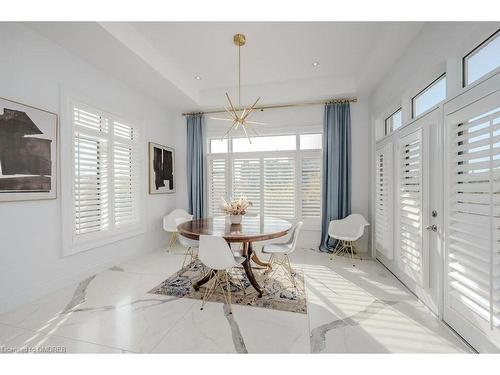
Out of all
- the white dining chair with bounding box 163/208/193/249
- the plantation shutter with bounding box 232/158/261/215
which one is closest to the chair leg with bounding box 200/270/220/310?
the white dining chair with bounding box 163/208/193/249

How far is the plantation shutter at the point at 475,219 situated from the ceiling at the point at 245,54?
4.69 feet

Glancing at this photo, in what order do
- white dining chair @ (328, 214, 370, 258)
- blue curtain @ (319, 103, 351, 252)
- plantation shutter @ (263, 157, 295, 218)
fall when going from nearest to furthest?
white dining chair @ (328, 214, 370, 258) < blue curtain @ (319, 103, 351, 252) < plantation shutter @ (263, 157, 295, 218)

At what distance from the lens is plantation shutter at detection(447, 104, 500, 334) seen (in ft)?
4.70

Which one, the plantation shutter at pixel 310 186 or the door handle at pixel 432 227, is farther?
the plantation shutter at pixel 310 186

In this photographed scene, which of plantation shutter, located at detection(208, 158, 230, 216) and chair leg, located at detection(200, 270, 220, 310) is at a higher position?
plantation shutter, located at detection(208, 158, 230, 216)

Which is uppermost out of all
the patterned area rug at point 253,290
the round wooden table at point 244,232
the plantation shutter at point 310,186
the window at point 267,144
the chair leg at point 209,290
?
the window at point 267,144

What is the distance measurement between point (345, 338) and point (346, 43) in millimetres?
3240

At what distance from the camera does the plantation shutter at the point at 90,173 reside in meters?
2.74

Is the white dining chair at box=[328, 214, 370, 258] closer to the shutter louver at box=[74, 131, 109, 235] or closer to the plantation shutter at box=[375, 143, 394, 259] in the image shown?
the plantation shutter at box=[375, 143, 394, 259]

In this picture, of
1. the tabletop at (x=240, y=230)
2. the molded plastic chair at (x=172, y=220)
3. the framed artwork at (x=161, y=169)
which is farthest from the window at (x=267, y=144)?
the tabletop at (x=240, y=230)

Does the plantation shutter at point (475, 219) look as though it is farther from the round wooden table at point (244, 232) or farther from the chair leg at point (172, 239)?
the chair leg at point (172, 239)

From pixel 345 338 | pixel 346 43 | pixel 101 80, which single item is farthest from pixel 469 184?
pixel 101 80

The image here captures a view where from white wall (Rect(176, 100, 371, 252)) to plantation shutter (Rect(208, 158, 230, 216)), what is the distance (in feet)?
1.87

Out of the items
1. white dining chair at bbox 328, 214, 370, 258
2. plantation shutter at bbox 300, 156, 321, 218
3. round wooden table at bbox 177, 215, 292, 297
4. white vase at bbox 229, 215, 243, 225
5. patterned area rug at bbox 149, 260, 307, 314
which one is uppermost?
plantation shutter at bbox 300, 156, 321, 218
